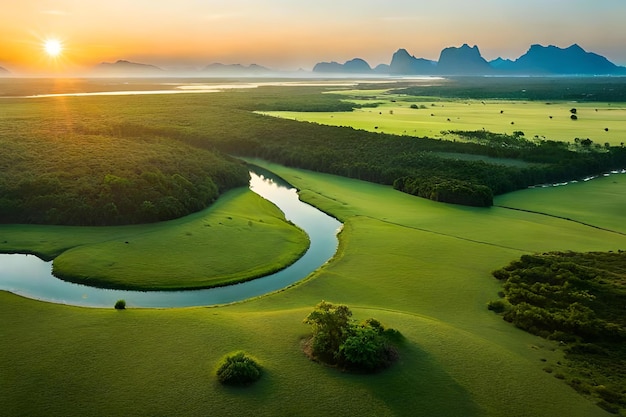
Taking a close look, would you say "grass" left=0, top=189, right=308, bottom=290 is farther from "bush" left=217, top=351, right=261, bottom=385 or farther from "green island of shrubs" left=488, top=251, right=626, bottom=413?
"green island of shrubs" left=488, top=251, right=626, bottom=413

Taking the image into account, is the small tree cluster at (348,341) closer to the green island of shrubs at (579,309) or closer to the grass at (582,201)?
the green island of shrubs at (579,309)

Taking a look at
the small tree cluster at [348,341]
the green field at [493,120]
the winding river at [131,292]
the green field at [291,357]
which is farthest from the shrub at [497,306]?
the green field at [493,120]

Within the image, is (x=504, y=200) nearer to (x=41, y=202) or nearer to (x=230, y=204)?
(x=230, y=204)

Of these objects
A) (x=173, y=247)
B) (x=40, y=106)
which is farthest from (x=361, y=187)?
→ (x=40, y=106)

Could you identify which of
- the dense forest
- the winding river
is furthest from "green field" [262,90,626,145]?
the winding river

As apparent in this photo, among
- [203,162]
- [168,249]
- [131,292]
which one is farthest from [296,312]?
[203,162]

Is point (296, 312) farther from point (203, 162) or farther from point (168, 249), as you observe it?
point (203, 162)
